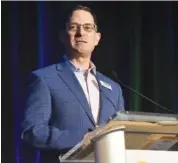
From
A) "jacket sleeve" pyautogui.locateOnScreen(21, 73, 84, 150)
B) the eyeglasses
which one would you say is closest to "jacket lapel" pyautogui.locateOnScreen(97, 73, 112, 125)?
"jacket sleeve" pyautogui.locateOnScreen(21, 73, 84, 150)

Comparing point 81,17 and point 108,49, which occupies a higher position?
point 81,17

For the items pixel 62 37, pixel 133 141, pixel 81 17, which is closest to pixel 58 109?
pixel 62 37

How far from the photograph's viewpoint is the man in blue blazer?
2324mm

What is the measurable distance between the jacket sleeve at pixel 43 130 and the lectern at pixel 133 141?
98 cm

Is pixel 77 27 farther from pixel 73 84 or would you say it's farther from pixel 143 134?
pixel 143 134

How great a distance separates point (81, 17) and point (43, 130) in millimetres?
667

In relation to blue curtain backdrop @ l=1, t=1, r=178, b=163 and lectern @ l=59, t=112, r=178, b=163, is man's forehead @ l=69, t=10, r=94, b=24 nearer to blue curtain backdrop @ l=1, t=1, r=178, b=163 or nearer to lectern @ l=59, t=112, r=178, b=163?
blue curtain backdrop @ l=1, t=1, r=178, b=163

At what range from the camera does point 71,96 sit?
2.38 meters

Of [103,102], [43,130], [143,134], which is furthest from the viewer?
[103,102]

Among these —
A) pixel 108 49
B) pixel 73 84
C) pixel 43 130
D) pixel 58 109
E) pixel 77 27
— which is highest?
pixel 77 27

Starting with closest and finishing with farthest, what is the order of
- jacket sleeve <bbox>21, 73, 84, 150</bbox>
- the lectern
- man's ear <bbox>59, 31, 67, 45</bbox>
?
the lectern, jacket sleeve <bbox>21, 73, 84, 150</bbox>, man's ear <bbox>59, 31, 67, 45</bbox>

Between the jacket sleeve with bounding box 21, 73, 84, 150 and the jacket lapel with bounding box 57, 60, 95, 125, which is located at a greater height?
the jacket lapel with bounding box 57, 60, 95, 125

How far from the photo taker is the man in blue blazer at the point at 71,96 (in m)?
2.32

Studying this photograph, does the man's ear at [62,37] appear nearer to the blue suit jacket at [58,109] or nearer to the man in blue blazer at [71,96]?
the man in blue blazer at [71,96]
